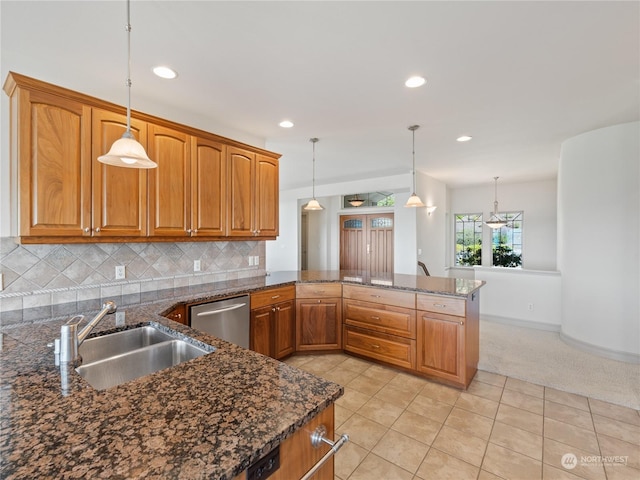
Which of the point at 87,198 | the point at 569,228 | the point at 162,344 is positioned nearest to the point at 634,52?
the point at 569,228

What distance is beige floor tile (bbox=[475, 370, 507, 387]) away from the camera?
9.49ft

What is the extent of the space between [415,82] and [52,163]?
8.78ft

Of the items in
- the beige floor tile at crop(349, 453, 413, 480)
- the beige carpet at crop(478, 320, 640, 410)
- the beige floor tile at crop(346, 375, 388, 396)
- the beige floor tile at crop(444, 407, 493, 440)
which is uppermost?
the beige carpet at crop(478, 320, 640, 410)

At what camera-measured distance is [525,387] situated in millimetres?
2812

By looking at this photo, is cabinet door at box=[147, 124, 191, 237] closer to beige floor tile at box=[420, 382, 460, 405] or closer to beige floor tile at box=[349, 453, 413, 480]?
beige floor tile at box=[349, 453, 413, 480]

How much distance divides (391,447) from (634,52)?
3.15m

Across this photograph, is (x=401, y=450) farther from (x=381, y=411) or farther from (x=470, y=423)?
(x=470, y=423)

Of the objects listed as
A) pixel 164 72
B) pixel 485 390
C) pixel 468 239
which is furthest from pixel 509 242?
Answer: pixel 164 72

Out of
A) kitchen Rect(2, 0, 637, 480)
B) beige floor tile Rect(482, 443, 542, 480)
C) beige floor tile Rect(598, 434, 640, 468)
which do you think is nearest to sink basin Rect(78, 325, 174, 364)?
kitchen Rect(2, 0, 637, 480)

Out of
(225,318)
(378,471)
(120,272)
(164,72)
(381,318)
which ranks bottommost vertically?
(378,471)

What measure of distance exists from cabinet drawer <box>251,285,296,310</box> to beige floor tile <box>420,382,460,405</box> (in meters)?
1.62

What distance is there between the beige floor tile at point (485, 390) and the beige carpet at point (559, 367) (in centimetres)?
38

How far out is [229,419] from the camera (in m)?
0.84

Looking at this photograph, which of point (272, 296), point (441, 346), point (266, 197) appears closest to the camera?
point (441, 346)
